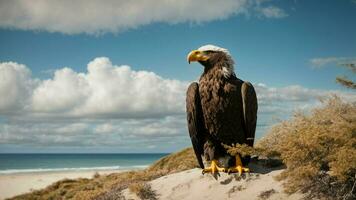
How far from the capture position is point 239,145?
7.14 m

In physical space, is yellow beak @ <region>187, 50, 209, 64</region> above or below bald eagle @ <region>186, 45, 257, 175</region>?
above

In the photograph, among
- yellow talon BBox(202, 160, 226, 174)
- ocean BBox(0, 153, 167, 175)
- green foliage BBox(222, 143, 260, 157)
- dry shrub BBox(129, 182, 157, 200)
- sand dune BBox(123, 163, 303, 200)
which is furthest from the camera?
ocean BBox(0, 153, 167, 175)

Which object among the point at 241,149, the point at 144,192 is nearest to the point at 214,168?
the point at 241,149

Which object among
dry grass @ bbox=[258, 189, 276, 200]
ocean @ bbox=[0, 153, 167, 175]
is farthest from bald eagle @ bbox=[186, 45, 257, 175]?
ocean @ bbox=[0, 153, 167, 175]

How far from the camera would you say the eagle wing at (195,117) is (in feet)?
25.5

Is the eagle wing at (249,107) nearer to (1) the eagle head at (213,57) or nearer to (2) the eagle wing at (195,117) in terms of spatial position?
(1) the eagle head at (213,57)

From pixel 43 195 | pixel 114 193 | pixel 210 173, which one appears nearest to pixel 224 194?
pixel 210 173

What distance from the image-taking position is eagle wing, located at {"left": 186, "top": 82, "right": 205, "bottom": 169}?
25.5 feet

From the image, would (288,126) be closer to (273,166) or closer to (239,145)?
(273,166)

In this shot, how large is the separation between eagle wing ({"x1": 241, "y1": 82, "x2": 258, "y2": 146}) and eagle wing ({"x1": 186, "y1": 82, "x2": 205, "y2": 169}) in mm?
784

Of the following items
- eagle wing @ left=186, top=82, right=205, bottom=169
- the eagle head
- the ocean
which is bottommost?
the ocean

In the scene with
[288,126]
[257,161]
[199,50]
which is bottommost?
[257,161]

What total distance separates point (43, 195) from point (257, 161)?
46.6 feet

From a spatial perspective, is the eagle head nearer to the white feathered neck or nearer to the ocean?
the white feathered neck
